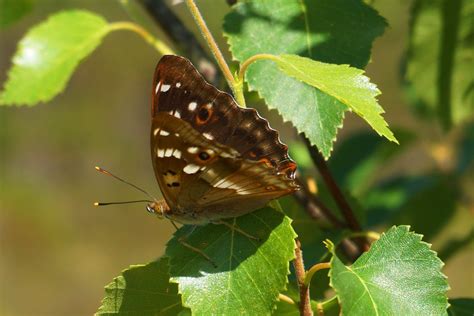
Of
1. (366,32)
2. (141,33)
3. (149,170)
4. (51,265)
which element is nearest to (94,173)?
(149,170)

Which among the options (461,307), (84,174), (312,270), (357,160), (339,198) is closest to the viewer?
(312,270)

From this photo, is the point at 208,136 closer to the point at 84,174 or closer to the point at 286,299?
the point at 286,299

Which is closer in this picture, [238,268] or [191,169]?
[238,268]

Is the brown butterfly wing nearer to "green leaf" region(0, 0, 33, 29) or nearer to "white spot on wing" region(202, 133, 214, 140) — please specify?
"white spot on wing" region(202, 133, 214, 140)

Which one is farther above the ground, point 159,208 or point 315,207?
point 159,208

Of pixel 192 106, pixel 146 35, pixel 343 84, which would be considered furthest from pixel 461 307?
pixel 146 35

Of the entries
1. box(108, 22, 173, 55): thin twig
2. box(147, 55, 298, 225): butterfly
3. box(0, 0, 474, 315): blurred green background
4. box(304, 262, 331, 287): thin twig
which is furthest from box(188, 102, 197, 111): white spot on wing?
box(0, 0, 474, 315): blurred green background

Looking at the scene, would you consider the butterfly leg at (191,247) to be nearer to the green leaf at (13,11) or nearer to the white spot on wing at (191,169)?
the white spot on wing at (191,169)
